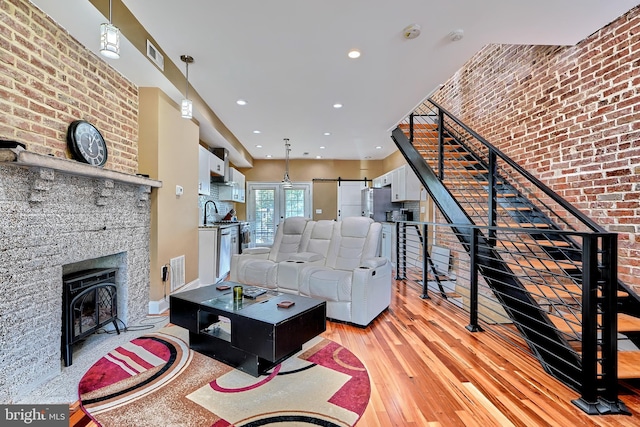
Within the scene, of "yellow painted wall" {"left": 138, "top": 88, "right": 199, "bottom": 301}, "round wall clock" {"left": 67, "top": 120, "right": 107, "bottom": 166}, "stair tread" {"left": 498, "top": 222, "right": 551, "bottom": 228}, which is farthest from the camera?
"yellow painted wall" {"left": 138, "top": 88, "right": 199, "bottom": 301}

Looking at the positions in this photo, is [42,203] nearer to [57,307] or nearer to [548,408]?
[57,307]

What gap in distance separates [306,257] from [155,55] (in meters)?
2.65

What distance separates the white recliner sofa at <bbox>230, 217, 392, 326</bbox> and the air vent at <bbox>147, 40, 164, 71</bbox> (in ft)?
7.75

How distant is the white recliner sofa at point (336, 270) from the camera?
2.90 metres

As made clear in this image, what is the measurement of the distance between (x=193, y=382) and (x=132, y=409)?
357mm

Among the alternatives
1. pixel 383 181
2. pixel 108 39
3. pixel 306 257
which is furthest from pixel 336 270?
pixel 383 181

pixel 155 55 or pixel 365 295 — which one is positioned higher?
pixel 155 55

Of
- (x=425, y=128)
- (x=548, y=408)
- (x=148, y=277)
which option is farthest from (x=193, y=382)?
(x=425, y=128)

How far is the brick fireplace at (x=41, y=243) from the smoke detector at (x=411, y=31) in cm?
279

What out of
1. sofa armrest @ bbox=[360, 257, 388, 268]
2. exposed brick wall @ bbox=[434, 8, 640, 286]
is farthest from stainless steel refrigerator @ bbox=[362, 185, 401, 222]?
sofa armrest @ bbox=[360, 257, 388, 268]

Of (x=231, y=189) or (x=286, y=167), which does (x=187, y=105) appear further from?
(x=286, y=167)

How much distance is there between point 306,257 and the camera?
3.69 metres

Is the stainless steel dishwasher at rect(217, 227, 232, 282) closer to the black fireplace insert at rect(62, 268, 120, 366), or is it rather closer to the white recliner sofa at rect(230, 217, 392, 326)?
the white recliner sofa at rect(230, 217, 392, 326)

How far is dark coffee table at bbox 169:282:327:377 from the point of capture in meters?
1.82
